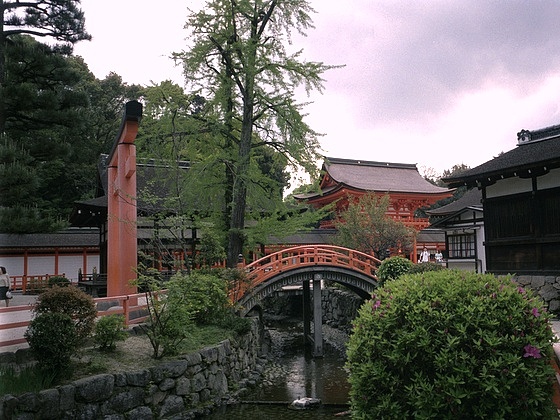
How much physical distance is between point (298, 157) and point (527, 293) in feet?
37.7

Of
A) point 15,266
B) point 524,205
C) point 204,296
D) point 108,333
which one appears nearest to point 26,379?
point 108,333

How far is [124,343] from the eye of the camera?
31.5 feet

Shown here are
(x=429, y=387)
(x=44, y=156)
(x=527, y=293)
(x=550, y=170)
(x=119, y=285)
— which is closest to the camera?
(x=429, y=387)

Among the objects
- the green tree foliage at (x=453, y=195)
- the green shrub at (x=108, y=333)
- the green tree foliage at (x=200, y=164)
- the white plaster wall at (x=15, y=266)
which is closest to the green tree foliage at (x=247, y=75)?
the green tree foliage at (x=200, y=164)

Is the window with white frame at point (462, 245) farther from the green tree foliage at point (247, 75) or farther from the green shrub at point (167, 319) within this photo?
the green shrub at point (167, 319)

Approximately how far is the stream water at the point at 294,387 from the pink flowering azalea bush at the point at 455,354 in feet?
18.1

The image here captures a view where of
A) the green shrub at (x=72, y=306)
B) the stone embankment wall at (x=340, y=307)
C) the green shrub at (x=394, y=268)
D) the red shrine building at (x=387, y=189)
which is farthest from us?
the red shrine building at (x=387, y=189)

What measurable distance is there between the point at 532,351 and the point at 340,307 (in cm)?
1834

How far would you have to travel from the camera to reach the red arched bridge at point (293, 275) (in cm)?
1466

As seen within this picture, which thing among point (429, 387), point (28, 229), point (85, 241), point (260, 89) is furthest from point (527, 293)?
point (85, 241)

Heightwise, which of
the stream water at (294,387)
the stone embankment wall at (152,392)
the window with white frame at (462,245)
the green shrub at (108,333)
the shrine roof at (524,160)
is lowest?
the stream water at (294,387)

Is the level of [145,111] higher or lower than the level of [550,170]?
higher

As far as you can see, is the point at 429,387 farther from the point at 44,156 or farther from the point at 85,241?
the point at 85,241

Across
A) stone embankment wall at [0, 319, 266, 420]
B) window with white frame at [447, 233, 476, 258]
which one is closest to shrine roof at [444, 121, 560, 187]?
window with white frame at [447, 233, 476, 258]
